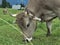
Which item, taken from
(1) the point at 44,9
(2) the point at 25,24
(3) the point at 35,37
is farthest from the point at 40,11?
(2) the point at 25,24

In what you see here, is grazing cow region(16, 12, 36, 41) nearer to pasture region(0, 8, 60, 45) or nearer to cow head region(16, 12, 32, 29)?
cow head region(16, 12, 32, 29)

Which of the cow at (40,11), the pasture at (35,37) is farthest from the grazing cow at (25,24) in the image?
the pasture at (35,37)

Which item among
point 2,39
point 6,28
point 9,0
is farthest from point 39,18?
point 9,0

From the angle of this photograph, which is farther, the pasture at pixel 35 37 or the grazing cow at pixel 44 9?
the grazing cow at pixel 44 9

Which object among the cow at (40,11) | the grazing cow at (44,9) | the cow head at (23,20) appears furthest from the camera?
the grazing cow at (44,9)

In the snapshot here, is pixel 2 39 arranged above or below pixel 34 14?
below

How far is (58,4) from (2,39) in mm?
2202

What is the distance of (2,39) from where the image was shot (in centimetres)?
880

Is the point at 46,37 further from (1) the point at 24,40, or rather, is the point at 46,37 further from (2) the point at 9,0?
(2) the point at 9,0

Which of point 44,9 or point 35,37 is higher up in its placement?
point 44,9

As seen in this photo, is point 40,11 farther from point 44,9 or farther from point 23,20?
point 23,20

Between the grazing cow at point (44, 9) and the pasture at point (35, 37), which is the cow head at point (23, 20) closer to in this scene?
the grazing cow at point (44, 9)

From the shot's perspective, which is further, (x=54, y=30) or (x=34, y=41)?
(x=54, y=30)

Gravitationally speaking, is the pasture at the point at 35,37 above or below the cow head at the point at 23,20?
below
